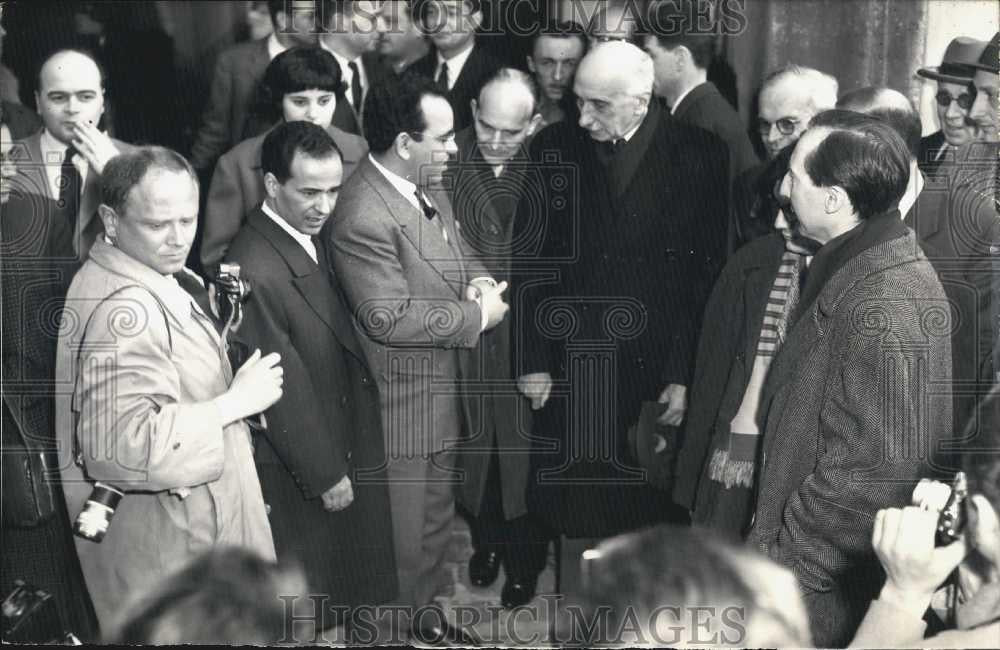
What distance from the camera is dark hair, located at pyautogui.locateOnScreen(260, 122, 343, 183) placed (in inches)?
203

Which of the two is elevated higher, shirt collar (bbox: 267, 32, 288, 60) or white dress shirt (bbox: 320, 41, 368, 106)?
shirt collar (bbox: 267, 32, 288, 60)

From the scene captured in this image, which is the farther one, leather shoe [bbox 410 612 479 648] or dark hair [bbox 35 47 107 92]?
leather shoe [bbox 410 612 479 648]

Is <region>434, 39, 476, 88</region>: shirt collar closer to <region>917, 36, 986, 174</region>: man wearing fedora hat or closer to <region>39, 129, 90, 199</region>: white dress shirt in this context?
<region>39, 129, 90, 199</region>: white dress shirt

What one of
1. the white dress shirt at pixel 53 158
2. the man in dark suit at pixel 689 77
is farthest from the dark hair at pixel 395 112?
the white dress shirt at pixel 53 158

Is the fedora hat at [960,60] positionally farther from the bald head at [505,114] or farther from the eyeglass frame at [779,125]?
the bald head at [505,114]

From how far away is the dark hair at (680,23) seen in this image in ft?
16.9

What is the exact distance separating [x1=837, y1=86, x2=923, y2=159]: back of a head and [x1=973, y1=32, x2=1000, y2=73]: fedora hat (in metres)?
0.28

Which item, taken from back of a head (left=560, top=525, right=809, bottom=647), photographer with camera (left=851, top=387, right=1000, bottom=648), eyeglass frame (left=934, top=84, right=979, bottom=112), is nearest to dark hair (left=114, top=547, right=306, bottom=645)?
back of a head (left=560, top=525, right=809, bottom=647)

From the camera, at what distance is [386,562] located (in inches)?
212

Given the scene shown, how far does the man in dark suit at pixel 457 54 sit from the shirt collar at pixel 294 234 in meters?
0.70

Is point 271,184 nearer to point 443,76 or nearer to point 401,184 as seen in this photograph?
point 401,184

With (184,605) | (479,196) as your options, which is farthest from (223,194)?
(184,605)

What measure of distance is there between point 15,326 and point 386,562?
1.69 metres

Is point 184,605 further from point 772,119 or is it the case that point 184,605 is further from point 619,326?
point 772,119
